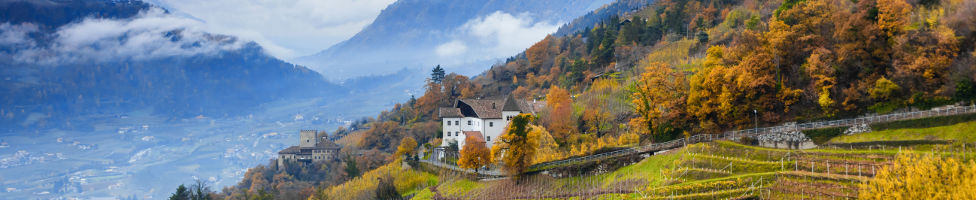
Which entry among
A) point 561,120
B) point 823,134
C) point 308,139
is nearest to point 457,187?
point 561,120

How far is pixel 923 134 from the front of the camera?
32.3 metres

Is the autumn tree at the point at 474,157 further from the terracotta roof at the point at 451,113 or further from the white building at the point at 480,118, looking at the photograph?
the terracotta roof at the point at 451,113

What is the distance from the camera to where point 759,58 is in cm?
4319

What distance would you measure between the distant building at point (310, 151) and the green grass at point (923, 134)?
279 ft

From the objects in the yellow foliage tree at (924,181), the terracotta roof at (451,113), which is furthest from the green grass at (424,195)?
the yellow foliage tree at (924,181)

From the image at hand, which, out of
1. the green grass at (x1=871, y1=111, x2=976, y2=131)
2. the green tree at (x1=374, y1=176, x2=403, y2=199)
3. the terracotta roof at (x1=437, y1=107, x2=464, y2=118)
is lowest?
the green tree at (x1=374, y1=176, x2=403, y2=199)

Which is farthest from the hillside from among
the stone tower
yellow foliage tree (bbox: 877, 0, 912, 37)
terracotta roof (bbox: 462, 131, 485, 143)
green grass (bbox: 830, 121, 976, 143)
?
the stone tower

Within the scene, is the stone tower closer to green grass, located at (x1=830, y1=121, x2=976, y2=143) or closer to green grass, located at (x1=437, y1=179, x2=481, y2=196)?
green grass, located at (x1=437, y1=179, x2=481, y2=196)

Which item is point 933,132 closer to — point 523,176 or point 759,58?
point 759,58

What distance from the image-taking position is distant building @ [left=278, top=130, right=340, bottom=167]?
108 m

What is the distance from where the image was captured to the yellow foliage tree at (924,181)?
2264 cm

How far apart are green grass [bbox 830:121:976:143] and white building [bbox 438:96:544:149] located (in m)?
31.8

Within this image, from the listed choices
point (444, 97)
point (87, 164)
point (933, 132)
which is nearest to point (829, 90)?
point (933, 132)

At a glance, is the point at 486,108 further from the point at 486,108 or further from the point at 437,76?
the point at 437,76
